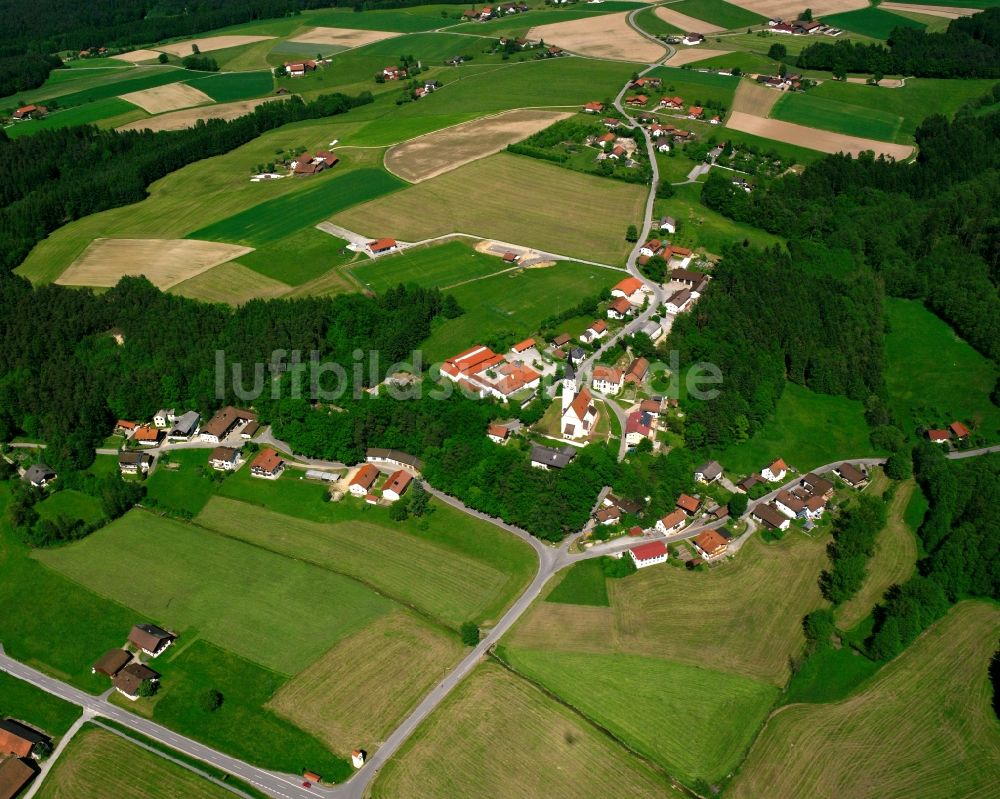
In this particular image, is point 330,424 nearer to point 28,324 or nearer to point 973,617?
point 28,324

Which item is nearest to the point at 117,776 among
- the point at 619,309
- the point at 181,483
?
the point at 181,483

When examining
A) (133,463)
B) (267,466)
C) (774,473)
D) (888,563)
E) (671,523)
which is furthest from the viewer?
(133,463)

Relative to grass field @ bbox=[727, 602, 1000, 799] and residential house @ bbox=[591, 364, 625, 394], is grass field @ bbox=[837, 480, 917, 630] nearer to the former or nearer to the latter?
grass field @ bbox=[727, 602, 1000, 799]

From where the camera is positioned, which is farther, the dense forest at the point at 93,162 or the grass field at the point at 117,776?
the dense forest at the point at 93,162

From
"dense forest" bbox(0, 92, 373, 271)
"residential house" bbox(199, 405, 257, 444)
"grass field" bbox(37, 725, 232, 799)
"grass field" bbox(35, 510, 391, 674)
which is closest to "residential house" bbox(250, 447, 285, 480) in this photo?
"residential house" bbox(199, 405, 257, 444)

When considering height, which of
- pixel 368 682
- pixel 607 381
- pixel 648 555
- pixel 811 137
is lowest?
pixel 368 682

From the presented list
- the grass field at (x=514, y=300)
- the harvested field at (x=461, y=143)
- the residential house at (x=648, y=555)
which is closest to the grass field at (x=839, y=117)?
the harvested field at (x=461, y=143)

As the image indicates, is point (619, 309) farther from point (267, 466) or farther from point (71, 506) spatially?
point (71, 506)

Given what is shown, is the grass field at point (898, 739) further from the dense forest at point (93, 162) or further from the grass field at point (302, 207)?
the dense forest at point (93, 162)
